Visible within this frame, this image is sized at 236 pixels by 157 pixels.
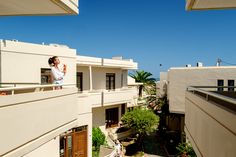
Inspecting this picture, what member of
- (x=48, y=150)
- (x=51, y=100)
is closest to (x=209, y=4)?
(x=51, y=100)

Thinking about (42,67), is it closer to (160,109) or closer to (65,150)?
(65,150)

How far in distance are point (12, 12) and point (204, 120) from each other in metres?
6.58

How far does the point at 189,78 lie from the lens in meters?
24.0

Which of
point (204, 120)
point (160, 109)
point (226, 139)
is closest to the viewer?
point (226, 139)

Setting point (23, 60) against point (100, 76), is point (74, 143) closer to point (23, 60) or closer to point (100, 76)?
point (23, 60)

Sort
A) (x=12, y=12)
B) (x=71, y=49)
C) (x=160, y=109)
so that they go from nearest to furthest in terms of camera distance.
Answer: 1. (x=12, y=12)
2. (x=71, y=49)
3. (x=160, y=109)

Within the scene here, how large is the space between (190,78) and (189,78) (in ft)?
0.30

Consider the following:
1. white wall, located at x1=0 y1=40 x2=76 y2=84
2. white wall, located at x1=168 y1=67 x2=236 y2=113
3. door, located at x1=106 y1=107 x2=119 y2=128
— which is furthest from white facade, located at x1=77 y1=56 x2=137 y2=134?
white wall, located at x1=0 y1=40 x2=76 y2=84

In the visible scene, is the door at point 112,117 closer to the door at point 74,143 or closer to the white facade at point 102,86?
the white facade at point 102,86

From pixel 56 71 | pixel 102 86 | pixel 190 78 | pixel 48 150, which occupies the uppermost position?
pixel 56 71

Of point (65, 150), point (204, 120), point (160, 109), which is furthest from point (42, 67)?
point (160, 109)

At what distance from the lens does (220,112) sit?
160 inches

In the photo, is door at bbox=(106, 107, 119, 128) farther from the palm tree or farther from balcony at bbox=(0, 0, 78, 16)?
balcony at bbox=(0, 0, 78, 16)

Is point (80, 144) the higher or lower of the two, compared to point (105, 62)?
lower
